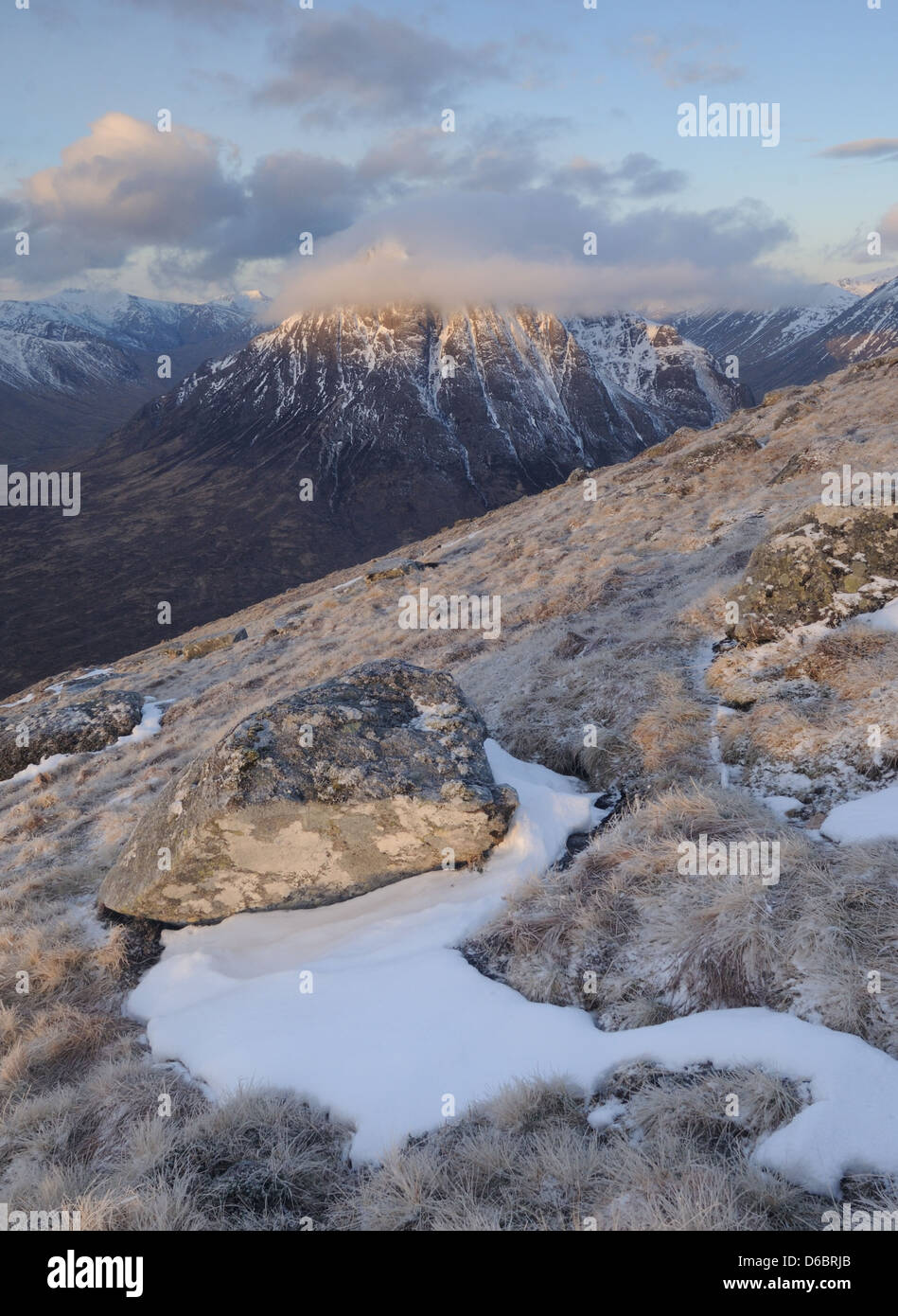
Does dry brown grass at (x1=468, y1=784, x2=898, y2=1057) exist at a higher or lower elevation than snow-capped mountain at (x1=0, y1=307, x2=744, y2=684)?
lower

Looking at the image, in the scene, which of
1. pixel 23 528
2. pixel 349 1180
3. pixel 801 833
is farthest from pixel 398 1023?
pixel 23 528

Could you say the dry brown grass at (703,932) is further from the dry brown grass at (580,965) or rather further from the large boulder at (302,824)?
the large boulder at (302,824)

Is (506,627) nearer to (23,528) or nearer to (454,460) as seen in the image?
(23,528)

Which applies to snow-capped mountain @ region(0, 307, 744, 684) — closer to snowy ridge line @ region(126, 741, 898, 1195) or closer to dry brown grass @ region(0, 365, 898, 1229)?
dry brown grass @ region(0, 365, 898, 1229)

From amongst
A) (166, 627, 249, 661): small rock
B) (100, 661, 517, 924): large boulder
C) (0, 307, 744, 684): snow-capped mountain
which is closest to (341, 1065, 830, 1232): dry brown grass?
(100, 661, 517, 924): large boulder

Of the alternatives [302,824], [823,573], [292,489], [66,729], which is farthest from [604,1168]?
[292,489]

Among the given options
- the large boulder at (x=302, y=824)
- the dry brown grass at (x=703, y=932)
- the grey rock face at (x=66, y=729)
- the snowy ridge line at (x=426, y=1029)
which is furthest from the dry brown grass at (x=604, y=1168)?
the grey rock face at (x=66, y=729)
